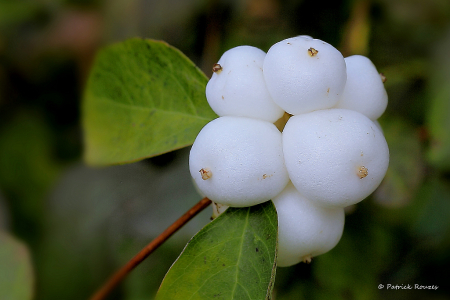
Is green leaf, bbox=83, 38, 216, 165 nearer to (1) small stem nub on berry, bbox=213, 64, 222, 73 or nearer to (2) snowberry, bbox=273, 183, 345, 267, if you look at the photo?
(1) small stem nub on berry, bbox=213, 64, 222, 73

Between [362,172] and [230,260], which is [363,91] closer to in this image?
[362,172]

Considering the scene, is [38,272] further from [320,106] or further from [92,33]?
[320,106]

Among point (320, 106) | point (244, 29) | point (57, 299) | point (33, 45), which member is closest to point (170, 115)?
point (320, 106)

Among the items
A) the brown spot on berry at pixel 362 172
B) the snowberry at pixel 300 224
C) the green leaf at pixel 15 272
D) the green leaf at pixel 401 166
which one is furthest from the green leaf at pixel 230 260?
the green leaf at pixel 401 166

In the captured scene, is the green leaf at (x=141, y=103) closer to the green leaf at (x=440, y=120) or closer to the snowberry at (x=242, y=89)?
the snowberry at (x=242, y=89)

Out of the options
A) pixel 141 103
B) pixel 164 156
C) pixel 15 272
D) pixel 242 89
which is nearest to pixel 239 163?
pixel 242 89

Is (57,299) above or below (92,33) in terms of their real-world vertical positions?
below
